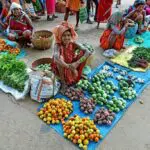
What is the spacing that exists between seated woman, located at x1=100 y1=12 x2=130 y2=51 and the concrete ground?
1.52 metres

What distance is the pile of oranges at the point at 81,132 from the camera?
9.84ft

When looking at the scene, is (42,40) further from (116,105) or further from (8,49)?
(116,105)

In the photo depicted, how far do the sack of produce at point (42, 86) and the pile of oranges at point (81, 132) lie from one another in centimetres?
60

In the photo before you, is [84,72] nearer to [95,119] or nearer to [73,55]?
[73,55]

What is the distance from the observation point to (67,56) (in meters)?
3.77

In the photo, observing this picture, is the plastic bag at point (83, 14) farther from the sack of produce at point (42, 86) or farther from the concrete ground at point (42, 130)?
the concrete ground at point (42, 130)

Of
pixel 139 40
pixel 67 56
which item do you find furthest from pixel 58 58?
pixel 139 40

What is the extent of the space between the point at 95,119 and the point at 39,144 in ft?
2.69

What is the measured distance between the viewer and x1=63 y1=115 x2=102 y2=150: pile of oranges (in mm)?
3000

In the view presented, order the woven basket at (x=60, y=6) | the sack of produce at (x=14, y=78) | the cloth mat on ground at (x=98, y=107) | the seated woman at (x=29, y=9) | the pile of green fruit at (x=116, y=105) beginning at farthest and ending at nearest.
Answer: the woven basket at (x=60, y=6), the seated woman at (x=29, y=9), the sack of produce at (x=14, y=78), the pile of green fruit at (x=116, y=105), the cloth mat on ground at (x=98, y=107)

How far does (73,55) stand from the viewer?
3863mm

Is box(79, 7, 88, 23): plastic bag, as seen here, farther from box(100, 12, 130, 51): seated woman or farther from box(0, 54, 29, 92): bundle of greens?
box(0, 54, 29, 92): bundle of greens

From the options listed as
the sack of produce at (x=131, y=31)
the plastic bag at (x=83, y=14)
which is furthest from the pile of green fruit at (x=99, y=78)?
the plastic bag at (x=83, y=14)

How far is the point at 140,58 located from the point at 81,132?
7.45 ft
